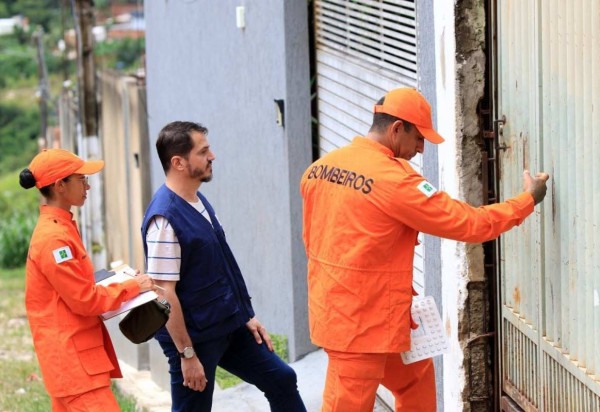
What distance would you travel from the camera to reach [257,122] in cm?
907

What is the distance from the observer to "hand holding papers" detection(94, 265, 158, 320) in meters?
5.04

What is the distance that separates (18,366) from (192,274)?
7335mm

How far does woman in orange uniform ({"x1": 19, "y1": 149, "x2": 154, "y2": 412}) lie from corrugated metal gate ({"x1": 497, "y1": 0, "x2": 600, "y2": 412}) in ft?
5.47

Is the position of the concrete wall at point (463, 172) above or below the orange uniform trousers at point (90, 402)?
above

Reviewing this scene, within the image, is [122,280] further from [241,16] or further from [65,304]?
[241,16]

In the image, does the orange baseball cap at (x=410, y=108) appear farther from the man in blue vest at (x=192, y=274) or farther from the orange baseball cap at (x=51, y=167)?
the orange baseball cap at (x=51, y=167)

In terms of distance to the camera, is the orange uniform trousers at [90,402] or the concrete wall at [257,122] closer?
the orange uniform trousers at [90,402]

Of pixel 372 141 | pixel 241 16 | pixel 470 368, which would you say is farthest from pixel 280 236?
pixel 372 141

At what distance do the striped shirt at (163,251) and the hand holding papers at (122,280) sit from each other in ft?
0.37

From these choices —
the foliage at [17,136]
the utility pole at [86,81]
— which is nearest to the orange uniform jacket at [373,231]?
the utility pole at [86,81]

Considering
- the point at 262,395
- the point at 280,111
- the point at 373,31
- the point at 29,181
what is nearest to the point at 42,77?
the point at 280,111

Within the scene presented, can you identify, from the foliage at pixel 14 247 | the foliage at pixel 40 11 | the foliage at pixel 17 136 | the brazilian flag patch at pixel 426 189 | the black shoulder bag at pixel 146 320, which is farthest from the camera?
the foliage at pixel 40 11

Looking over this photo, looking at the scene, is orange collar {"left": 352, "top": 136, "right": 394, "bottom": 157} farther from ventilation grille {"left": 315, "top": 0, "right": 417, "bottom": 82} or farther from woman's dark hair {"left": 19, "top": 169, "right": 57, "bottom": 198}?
ventilation grille {"left": 315, "top": 0, "right": 417, "bottom": 82}

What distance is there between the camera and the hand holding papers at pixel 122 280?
16.5 ft
